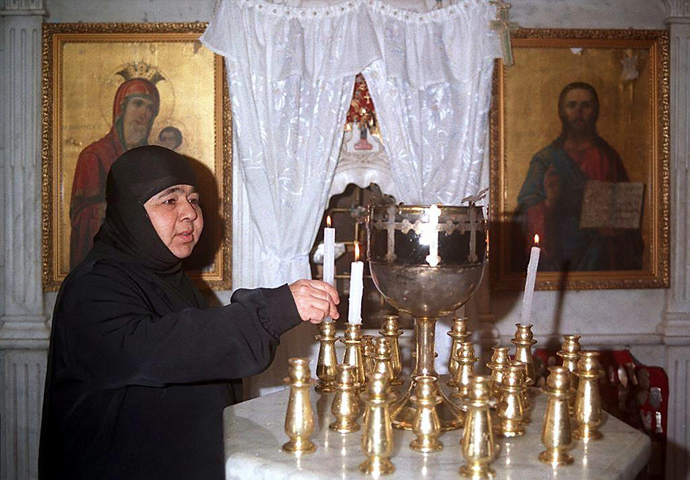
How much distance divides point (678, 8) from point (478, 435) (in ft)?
12.2

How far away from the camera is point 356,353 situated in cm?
206

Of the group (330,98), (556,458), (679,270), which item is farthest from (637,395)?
(556,458)

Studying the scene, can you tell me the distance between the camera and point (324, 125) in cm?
403

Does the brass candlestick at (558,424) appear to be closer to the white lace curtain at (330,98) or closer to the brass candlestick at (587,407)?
the brass candlestick at (587,407)

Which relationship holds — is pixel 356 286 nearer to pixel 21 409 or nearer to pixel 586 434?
pixel 586 434

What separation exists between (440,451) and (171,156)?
1.24 meters

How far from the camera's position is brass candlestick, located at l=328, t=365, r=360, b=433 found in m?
1.75

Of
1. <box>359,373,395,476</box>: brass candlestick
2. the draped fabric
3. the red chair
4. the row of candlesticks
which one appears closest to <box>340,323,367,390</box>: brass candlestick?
the row of candlesticks

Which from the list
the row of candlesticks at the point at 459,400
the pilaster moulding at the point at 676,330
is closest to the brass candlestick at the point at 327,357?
the row of candlesticks at the point at 459,400

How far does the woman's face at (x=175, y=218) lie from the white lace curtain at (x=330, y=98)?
172 cm

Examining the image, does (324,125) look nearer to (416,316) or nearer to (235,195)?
(235,195)

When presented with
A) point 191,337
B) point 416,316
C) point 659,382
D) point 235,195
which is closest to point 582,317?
point 659,382

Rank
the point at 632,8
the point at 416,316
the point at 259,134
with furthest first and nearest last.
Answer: the point at 632,8, the point at 259,134, the point at 416,316

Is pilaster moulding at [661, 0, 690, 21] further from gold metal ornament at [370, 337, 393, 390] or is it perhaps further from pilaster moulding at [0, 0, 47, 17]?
pilaster moulding at [0, 0, 47, 17]
